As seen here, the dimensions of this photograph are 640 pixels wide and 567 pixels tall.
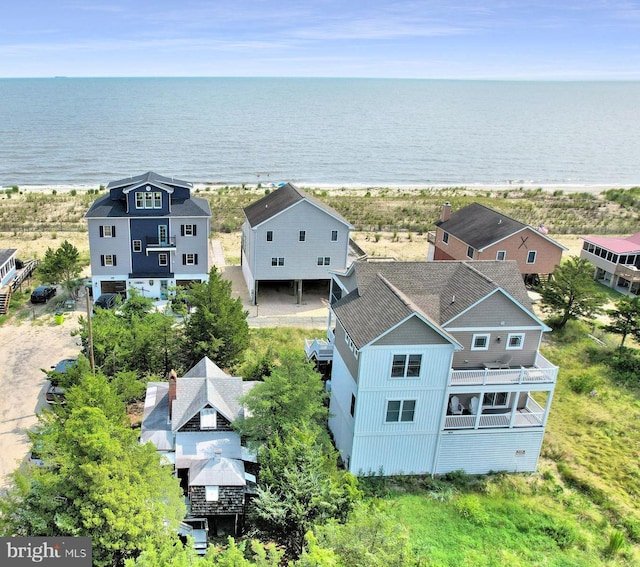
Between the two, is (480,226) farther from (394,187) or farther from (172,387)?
(394,187)

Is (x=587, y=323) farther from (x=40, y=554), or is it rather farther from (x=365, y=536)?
(x=40, y=554)

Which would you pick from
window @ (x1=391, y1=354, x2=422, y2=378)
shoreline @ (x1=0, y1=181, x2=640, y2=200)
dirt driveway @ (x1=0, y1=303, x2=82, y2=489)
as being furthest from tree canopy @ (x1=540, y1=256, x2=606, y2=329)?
shoreline @ (x1=0, y1=181, x2=640, y2=200)

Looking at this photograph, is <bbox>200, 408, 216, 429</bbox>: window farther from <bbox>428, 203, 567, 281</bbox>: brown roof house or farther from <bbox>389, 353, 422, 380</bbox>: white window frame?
<bbox>428, 203, 567, 281</bbox>: brown roof house

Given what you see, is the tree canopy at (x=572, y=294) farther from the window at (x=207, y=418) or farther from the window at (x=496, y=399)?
the window at (x=207, y=418)

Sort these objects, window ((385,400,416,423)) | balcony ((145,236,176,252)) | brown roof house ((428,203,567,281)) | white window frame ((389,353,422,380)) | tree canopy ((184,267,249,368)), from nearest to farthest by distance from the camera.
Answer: white window frame ((389,353,422,380))
window ((385,400,416,423))
tree canopy ((184,267,249,368))
balcony ((145,236,176,252))
brown roof house ((428,203,567,281))

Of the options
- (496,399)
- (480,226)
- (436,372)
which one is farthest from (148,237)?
(496,399)

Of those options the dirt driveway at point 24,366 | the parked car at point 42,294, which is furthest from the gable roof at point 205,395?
the parked car at point 42,294

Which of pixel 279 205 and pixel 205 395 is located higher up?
pixel 279 205

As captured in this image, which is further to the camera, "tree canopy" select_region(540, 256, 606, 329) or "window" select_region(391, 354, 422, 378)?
"tree canopy" select_region(540, 256, 606, 329)
